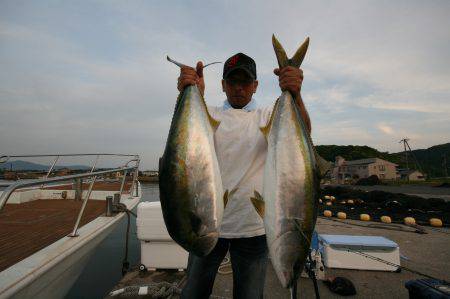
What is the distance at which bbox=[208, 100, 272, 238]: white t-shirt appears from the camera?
7.33 ft

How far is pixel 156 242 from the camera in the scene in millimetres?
4730

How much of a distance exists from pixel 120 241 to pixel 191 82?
9.49 metres

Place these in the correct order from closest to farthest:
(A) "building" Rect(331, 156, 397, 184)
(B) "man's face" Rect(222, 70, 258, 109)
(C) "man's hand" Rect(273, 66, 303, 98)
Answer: (C) "man's hand" Rect(273, 66, 303, 98) < (B) "man's face" Rect(222, 70, 258, 109) < (A) "building" Rect(331, 156, 397, 184)

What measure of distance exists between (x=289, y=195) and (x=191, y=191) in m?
0.57

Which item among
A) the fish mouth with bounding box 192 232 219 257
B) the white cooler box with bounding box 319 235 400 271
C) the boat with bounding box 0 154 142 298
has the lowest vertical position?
the white cooler box with bounding box 319 235 400 271

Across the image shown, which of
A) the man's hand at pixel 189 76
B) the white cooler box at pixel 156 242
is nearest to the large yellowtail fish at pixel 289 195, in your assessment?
the man's hand at pixel 189 76

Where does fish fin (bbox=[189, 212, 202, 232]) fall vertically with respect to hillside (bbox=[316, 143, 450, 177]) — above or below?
below

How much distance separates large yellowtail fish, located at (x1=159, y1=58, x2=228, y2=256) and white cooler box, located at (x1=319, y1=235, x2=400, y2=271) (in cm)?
404

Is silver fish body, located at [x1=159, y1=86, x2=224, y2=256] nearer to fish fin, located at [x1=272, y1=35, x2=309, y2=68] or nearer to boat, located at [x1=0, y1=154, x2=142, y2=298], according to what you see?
fish fin, located at [x1=272, y1=35, x2=309, y2=68]

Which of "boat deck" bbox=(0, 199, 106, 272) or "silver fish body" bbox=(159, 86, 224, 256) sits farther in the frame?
"boat deck" bbox=(0, 199, 106, 272)

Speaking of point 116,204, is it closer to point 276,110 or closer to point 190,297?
point 190,297

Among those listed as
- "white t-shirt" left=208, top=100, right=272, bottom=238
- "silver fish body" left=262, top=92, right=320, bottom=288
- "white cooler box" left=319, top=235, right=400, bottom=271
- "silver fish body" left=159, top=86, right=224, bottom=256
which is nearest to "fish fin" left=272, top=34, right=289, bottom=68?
"silver fish body" left=262, top=92, right=320, bottom=288

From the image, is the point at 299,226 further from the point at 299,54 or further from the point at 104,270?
the point at 104,270

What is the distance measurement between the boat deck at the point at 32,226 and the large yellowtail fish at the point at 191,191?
7.03 ft
